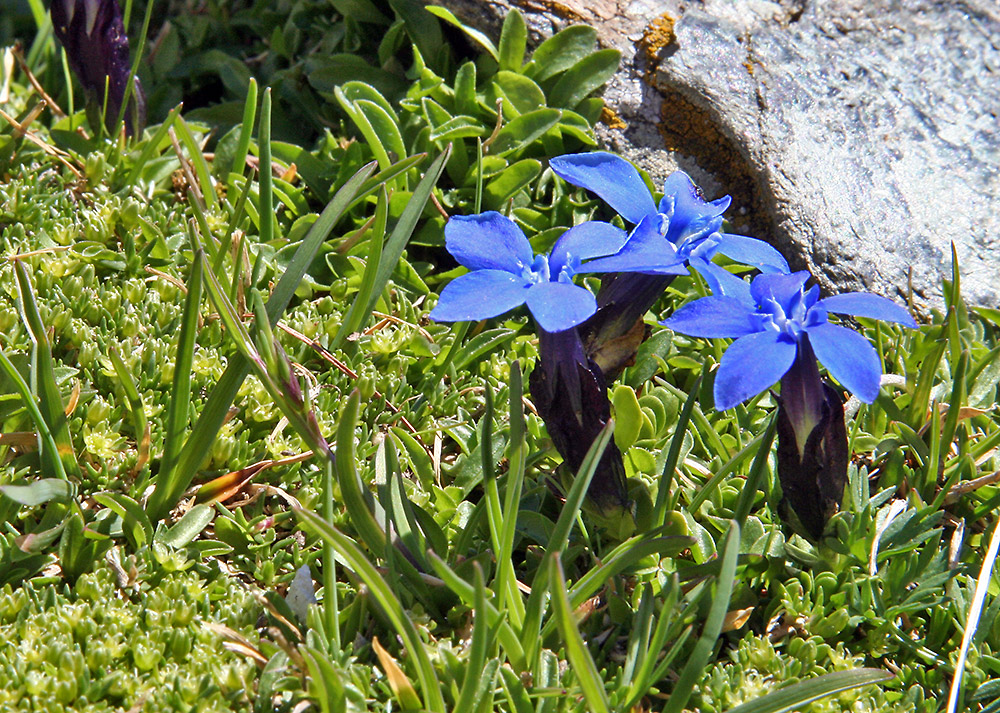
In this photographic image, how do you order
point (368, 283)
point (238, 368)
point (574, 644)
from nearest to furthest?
point (574, 644), point (238, 368), point (368, 283)

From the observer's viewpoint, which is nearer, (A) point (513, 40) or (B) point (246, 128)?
(B) point (246, 128)

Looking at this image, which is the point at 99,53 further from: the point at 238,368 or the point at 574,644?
the point at 574,644

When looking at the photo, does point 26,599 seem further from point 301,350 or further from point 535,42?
point 535,42

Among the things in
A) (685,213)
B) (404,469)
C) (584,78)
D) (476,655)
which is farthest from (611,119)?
(476,655)

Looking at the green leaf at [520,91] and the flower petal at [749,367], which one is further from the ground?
the green leaf at [520,91]

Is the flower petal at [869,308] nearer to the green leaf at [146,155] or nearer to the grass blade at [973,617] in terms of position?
the grass blade at [973,617]

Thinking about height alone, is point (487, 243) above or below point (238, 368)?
above

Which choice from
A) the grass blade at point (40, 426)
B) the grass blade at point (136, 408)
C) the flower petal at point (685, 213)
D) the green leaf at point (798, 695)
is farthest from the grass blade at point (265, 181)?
the green leaf at point (798, 695)
